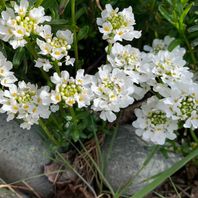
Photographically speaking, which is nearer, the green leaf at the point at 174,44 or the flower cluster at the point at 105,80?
the flower cluster at the point at 105,80

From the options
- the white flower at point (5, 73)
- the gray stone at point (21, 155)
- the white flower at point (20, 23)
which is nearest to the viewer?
the white flower at point (20, 23)

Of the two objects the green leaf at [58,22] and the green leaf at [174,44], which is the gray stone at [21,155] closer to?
the green leaf at [58,22]

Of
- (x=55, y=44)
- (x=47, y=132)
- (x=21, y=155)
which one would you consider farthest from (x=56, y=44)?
(x=21, y=155)

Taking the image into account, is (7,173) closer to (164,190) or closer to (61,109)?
(61,109)

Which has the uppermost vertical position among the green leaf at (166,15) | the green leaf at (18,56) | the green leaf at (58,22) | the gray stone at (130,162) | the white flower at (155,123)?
the green leaf at (58,22)

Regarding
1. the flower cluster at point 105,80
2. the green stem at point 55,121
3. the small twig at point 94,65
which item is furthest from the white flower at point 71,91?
the small twig at point 94,65

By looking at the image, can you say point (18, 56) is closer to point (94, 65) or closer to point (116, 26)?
point (116, 26)
